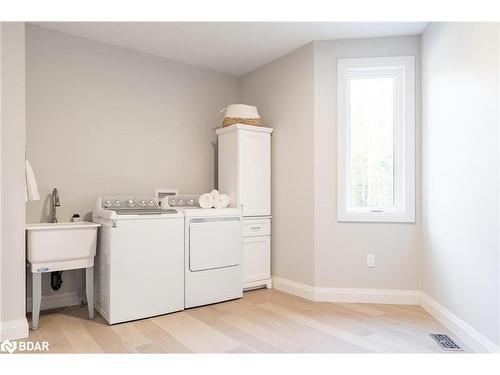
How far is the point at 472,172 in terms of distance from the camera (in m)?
2.32

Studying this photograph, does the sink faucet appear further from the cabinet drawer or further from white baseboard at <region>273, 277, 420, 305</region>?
white baseboard at <region>273, 277, 420, 305</region>

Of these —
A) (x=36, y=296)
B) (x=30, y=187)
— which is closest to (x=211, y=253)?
(x=36, y=296)

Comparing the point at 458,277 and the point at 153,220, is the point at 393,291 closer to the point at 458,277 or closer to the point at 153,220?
the point at 458,277

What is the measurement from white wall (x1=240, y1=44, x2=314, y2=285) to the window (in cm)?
31

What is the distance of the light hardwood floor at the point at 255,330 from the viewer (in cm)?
229

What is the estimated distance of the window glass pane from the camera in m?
3.37

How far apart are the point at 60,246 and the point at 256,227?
1846 millimetres

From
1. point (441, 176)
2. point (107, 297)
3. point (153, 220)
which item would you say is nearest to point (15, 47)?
point (153, 220)

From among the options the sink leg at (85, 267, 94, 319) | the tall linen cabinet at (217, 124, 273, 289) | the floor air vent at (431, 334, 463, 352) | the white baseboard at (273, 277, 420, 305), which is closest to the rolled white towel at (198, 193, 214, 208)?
the tall linen cabinet at (217, 124, 273, 289)

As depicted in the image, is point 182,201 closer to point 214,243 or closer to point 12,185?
point 214,243

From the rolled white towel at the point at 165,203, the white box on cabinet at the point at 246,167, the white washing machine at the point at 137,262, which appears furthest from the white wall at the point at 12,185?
the white box on cabinet at the point at 246,167

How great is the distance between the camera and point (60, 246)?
2.64 m

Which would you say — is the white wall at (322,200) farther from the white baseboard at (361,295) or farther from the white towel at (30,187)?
the white towel at (30,187)

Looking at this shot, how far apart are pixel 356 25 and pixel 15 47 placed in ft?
8.81
